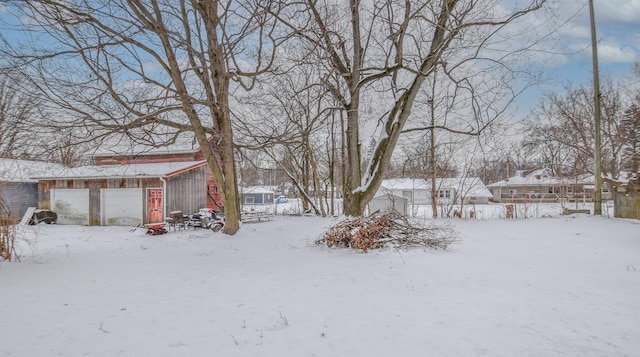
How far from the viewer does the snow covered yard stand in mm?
2822

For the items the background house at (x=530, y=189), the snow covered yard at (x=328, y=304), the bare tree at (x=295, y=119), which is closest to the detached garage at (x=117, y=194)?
the bare tree at (x=295, y=119)

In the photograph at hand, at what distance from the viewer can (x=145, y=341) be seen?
114 inches

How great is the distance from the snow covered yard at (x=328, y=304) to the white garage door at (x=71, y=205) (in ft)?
38.2

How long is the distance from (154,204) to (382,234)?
13.1 metres

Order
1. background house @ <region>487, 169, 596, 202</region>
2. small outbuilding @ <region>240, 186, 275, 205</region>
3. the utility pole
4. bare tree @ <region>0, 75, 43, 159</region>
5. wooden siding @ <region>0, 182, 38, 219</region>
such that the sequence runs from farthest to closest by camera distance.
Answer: small outbuilding @ <region>240, 186, 275, 205</region>
background house @ <region>487, 169, 596, 202</region>
wooden siding @ <region>0, 182, 38, 219</region>
the utility pole
bare tree @ <region>0, 75, 43, 159</region>

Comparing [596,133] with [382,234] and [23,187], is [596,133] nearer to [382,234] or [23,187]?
[382,234]

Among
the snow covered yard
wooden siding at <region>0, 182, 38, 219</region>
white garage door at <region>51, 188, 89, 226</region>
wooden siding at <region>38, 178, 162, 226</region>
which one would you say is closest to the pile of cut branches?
the snow covered yard

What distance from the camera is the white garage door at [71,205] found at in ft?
56.0

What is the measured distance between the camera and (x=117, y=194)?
16.8 m

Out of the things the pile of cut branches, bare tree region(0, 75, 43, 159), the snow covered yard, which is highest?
bare tree region(0, 75, 43, 159)

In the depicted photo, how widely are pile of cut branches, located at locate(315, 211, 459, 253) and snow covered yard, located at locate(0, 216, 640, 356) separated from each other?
0.91 ft

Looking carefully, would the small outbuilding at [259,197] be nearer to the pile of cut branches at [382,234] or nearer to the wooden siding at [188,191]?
the wooden siding at [188,191]

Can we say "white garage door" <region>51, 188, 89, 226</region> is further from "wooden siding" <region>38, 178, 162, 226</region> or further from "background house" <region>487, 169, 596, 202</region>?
"background house" <region>487, 169, 596, 202</region>

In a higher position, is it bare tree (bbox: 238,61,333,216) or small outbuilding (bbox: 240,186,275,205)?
bare tree (bbox: 238,61,333,216)
